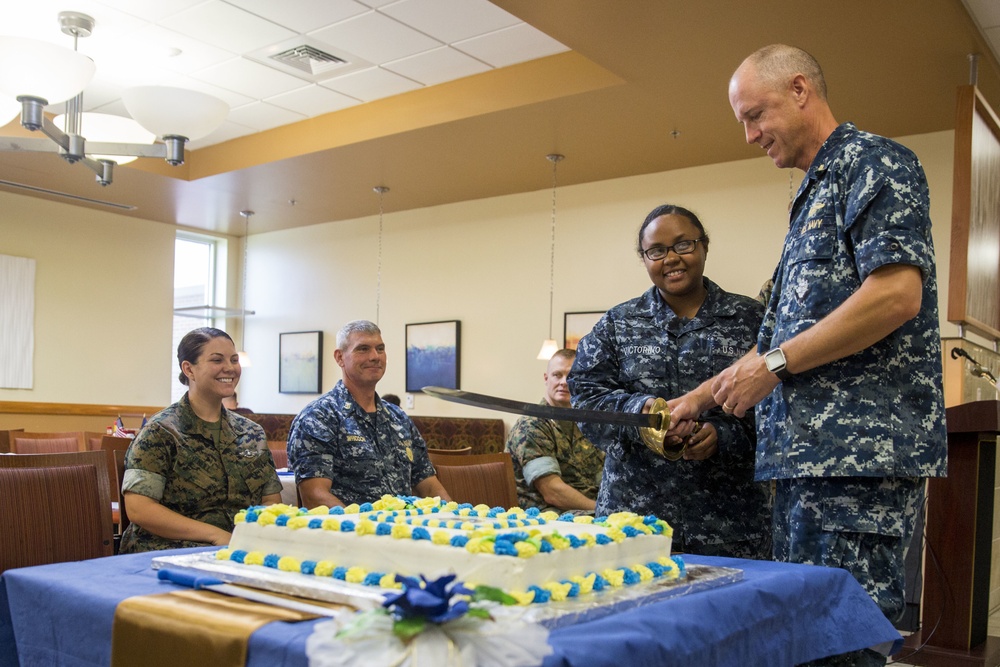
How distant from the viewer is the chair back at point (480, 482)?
3.09 m

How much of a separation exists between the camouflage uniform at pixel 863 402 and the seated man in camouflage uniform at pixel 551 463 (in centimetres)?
196

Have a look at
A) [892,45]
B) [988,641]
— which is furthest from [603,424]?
→ [892,45]

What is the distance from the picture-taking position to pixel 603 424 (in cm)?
204

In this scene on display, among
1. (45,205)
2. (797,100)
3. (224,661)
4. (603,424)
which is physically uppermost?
(45,205)

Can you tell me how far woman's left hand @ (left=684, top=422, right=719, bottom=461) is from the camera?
74.7 inches

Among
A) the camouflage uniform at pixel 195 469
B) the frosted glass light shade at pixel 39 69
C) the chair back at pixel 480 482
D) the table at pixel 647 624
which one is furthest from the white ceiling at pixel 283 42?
the table at pixel 647 624

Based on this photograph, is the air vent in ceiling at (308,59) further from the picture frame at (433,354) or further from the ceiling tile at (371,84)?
the picture frame at (433,354)

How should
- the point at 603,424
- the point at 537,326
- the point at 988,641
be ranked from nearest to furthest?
the point at 603,424 < the point at 988,641 < the point at 537,326

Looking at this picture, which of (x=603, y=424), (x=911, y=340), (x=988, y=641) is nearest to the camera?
(x=911, y=340)

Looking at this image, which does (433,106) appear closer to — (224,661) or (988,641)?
(988,641)

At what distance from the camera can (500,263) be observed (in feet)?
29.4

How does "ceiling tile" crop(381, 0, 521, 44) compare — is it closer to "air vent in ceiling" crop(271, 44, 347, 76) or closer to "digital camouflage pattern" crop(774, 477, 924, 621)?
"air vent in ceiling" crop(271, 44, 347, 76)

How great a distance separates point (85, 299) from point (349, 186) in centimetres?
357

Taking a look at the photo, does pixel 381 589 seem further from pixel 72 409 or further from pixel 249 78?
pixel 72 409
